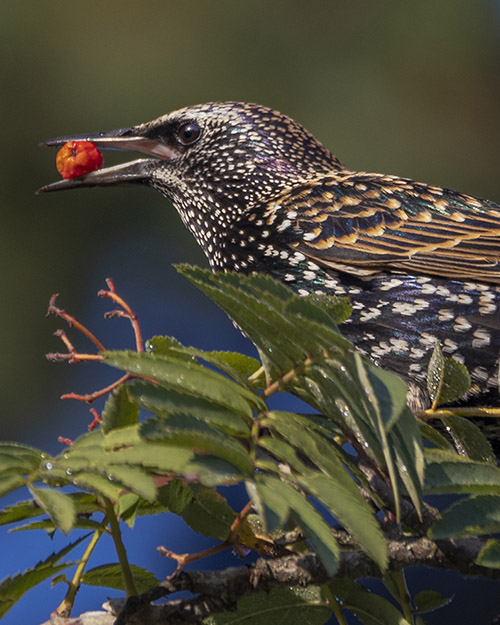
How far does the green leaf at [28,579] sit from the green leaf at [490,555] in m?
0.42

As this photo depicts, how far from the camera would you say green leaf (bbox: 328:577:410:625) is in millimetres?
1056

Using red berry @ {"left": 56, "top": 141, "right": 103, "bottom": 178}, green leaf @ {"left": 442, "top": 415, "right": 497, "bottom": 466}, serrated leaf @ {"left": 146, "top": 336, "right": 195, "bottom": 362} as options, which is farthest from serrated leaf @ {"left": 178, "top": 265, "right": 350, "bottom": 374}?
red berry @ {"left": 56, "top": 141, "right": 103, "bottom": 178}

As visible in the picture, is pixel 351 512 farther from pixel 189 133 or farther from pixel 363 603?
pixel 189 133

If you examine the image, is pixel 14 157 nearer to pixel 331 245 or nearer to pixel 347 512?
pixel 331 245

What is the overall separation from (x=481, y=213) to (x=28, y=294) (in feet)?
4.58

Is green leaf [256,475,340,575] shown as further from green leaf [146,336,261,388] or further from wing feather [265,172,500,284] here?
wing feather [265,172,500,284]

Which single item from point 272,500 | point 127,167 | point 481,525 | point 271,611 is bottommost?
point 271,611

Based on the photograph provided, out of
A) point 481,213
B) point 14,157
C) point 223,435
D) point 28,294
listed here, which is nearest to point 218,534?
point 223,435

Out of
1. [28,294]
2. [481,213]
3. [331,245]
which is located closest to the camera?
[331,245]

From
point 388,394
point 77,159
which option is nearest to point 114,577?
point 388,394

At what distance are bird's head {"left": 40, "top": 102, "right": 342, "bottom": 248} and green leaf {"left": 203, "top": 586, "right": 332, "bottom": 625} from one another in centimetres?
144

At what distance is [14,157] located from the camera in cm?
293

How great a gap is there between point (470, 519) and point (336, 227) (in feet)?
4.30

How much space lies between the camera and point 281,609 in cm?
102
